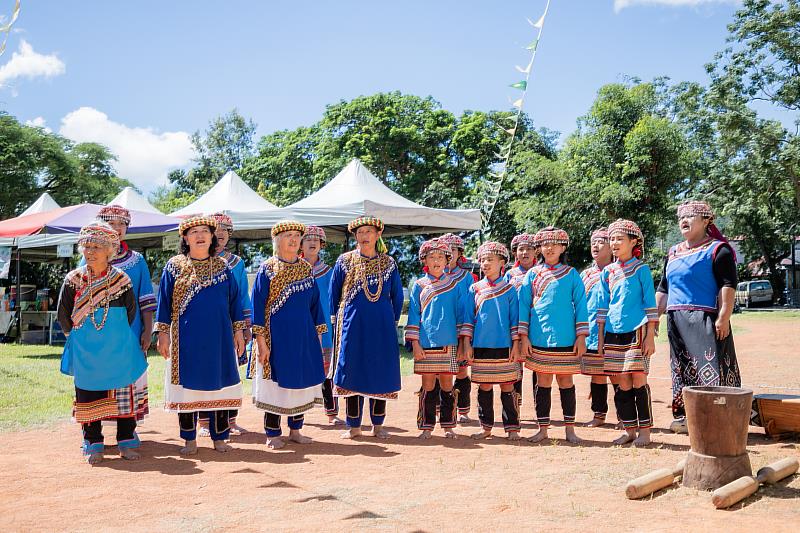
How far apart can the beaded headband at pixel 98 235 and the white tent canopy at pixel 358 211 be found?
19.2 ft

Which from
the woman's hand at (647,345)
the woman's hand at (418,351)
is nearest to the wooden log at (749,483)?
the woman's hand at (647,345)

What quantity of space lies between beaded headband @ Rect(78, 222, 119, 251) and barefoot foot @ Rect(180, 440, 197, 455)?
1648 millimetres

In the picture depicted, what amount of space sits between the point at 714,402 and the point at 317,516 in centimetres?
244

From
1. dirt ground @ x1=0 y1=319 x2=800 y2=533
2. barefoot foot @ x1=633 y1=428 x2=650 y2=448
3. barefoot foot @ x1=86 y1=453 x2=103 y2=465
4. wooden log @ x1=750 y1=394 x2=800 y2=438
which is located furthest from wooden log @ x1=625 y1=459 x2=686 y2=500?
barefoot foot @ x1=86 y1=453 x2=103 y2=465

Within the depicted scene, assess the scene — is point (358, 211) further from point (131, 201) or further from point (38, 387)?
point (131, 201)

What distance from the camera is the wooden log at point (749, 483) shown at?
3777 millimetres

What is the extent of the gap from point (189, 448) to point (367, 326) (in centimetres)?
175

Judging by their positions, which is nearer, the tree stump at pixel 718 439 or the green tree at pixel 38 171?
the tree stump at pixel 718 439

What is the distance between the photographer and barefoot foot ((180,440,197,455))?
542 cm

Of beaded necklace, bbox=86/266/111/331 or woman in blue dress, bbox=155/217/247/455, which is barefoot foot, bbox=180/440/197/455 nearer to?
woman in blue dress, bbox=155/217/247/455

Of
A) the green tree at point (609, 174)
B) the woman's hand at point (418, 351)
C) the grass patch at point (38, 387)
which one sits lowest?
the grass patch at point (38, 387)

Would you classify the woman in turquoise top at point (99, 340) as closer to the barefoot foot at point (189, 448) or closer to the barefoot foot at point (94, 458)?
the barefoot foot at point (94, 458)

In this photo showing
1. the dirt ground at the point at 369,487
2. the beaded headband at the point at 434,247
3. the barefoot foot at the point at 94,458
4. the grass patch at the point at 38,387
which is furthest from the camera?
the grass patch at the point at 38,387

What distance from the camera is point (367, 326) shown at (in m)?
5.99
